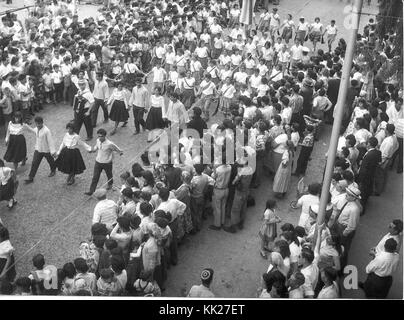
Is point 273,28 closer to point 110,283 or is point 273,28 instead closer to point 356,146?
point 356,146

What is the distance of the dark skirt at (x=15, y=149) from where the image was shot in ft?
32.5

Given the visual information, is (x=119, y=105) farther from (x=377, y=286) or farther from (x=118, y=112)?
(x=377, y=286)

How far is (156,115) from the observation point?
11.7m

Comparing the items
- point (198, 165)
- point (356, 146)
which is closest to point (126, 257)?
point (198, 165)

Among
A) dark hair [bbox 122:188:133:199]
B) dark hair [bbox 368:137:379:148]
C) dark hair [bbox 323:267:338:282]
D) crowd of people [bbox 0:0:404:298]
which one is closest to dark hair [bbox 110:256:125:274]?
crowd of people [bbox 0:0:404:298]

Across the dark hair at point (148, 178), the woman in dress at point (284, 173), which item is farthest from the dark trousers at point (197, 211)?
the woman in dress at point (284, 173)

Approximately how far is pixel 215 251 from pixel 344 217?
7.06 ft

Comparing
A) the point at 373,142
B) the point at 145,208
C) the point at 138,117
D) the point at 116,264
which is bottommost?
the point at 138,117

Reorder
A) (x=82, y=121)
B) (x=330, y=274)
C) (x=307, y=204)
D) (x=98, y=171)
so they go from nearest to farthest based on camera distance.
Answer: (x=330, y=274)
(x=307, y=204)
(x=98, y=171)
(x=82, y=121)

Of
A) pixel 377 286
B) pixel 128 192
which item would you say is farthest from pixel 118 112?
pixel 377 286

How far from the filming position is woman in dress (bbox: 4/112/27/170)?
9805 mm

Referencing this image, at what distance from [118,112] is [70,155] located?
2369 mm

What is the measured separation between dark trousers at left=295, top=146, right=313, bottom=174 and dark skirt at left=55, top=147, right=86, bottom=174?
420cm

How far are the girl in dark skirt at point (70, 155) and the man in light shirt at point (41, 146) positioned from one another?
19 centimetres
